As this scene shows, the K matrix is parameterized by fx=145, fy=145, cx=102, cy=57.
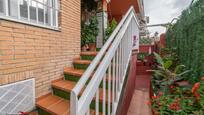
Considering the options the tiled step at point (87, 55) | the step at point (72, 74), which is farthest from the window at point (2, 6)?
the tiled step at point (87, 55)

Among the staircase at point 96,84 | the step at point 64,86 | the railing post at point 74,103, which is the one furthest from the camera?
the step at point 64,86

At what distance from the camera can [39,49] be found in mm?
2375

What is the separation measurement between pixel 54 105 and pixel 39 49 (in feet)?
3.04

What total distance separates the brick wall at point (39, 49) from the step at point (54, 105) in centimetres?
15

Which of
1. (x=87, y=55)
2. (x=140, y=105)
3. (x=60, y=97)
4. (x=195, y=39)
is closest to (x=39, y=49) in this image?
(x=60, y=97)

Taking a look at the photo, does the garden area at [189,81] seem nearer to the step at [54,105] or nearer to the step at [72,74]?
the step at [54,105]

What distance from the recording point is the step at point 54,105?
6.69 feet

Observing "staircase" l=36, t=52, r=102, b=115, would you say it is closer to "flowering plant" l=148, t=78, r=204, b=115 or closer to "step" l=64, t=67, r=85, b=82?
"step" l=64, t=67, r=85, b=82

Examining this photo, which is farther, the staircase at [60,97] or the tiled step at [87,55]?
the tiled step at [87,55]

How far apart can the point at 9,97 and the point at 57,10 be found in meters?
1.76

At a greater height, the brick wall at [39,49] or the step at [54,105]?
the brick wall at [39,49]

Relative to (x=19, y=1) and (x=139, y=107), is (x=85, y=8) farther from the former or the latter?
(x=139, y=107)

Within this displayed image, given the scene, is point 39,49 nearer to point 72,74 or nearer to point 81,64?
point 72,74

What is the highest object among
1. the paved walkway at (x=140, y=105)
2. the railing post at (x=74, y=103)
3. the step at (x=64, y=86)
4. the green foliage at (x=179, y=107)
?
the railing post at (x=74, y=103)
